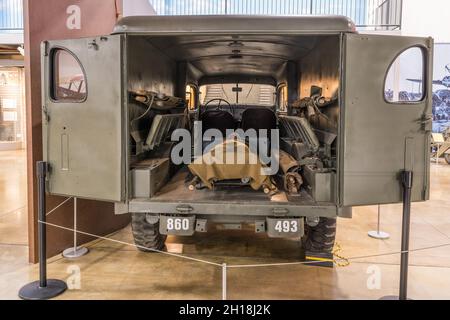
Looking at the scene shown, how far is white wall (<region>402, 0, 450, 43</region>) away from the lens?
11.8 m

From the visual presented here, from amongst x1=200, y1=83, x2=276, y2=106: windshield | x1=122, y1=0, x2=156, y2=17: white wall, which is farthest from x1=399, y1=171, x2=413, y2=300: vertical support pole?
x1=122, y1=0, x2=156, y2=17: white wall

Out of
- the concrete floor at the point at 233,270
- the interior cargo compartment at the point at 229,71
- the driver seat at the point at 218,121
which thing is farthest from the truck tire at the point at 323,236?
the driver seat at the point at 218,121

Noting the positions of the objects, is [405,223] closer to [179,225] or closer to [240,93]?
[179,225]

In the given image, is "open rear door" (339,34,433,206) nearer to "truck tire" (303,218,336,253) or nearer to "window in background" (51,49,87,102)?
"truck tire" (303,218,336,253)

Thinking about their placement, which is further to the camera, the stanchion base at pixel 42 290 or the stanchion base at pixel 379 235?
the stanchion base at pixel 379 235

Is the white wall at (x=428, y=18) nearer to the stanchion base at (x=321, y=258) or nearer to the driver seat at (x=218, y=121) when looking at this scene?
the driver seat at (x=218, y=121)

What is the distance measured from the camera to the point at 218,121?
630 centimetres

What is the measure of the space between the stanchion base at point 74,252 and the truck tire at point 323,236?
99.4 inches

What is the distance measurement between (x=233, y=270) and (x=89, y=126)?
2031 millimetres

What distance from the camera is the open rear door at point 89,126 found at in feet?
11.1

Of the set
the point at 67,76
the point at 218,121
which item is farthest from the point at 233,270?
the point at 67,76

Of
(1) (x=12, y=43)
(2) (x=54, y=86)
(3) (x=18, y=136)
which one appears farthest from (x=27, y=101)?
(3) (x=18, y=136)

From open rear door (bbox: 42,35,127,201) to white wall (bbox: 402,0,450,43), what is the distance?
11168 millimetres

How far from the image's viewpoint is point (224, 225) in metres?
3.68
